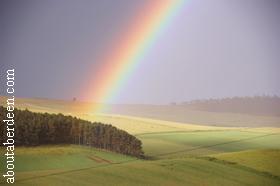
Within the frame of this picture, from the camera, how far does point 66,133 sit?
7891mm

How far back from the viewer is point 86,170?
24.6 ft

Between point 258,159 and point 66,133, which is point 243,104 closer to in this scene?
point 258,159

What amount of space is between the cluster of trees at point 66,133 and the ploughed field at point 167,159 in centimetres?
14

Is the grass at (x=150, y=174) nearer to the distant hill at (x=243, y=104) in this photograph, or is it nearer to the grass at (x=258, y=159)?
the grass at (x=258, y=159)

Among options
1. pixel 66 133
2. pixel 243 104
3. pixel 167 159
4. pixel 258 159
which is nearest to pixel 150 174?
pixel 167 159

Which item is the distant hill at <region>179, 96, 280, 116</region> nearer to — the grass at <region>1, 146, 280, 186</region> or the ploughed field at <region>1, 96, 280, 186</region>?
the ploughed field at <region>1, 96, 280, 186</region>

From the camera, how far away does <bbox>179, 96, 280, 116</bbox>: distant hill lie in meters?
9.91

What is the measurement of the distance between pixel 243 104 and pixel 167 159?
2.70 m

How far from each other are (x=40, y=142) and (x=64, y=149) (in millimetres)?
514

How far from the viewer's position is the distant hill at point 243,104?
9.91 m

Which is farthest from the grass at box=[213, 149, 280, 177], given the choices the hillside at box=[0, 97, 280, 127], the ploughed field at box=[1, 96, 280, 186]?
the hillside at box=[0, 97, 280, 127]

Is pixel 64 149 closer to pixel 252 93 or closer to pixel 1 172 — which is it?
pixel 1 172

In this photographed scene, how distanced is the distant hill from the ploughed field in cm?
48

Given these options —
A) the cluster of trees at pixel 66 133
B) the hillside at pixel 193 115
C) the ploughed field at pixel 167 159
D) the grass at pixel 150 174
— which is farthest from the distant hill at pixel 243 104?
the cluster of trees at pixel 66 133
